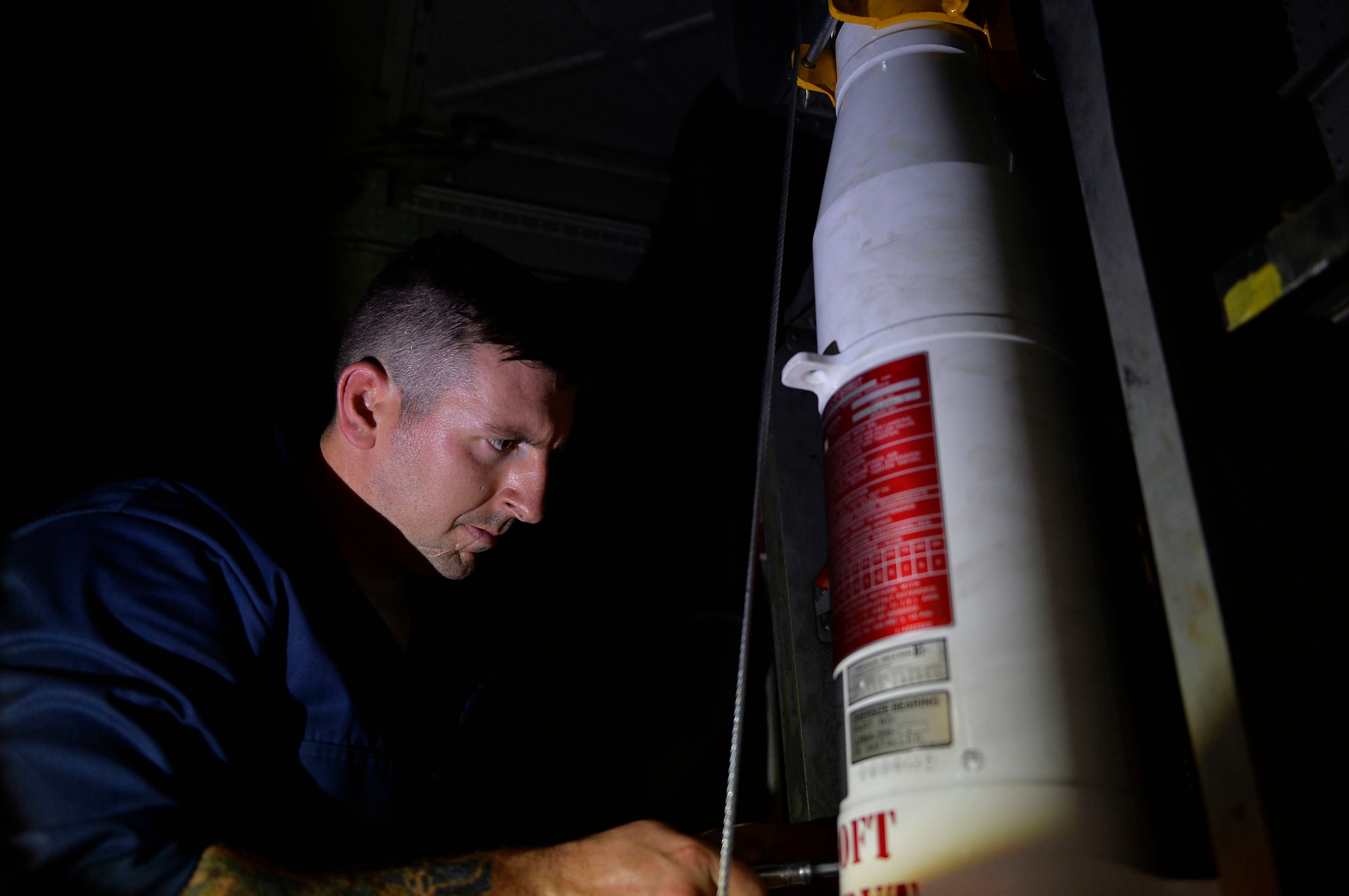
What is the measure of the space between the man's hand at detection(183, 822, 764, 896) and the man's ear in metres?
0.55

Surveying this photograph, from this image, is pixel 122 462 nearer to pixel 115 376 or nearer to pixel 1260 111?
pixel 115 376

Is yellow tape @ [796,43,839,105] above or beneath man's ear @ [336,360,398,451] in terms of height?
above

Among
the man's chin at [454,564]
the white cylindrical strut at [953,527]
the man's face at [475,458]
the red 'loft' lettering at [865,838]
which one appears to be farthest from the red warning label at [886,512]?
the man's chin at [454,564]

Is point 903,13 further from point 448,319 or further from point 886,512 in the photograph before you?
point 448,319

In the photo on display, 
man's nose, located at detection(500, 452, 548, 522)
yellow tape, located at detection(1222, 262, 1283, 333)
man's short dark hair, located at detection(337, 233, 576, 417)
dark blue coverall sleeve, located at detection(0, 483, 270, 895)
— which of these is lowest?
dark blue coverall sleeve, located at detection(0, 483, 270, 895)

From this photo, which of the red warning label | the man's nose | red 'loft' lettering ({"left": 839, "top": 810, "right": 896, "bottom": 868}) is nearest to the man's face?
the man's nose

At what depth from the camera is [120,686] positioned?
0.78 metres

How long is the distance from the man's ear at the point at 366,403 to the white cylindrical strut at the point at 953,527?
0.63m

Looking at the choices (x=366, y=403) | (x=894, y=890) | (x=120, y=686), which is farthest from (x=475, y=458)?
(x=894, y=890)

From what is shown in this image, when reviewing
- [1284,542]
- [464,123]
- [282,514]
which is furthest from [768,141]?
[1284,542]

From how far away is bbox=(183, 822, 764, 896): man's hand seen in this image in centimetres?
75

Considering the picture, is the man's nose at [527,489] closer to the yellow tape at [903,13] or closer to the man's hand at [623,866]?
the man's hand at [623,866]

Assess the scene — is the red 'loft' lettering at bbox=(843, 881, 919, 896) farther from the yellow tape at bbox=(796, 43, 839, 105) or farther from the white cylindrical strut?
the yellow tape at bbox=(796, 43, 839, 105)

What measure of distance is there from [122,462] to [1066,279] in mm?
1364
